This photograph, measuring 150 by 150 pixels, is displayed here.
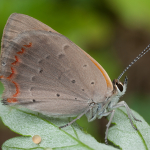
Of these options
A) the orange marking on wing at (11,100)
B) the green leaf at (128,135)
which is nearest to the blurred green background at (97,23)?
the green leaf at (128,135)

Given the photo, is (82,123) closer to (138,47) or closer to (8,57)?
(8,57)

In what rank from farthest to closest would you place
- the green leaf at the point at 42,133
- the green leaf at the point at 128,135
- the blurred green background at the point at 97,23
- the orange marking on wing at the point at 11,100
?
the blurred green background at the point at 97,23, the orange marking on wing at the point at 11,100, the green leaf at the point at 128,135, the green leaf at the point at 42,133

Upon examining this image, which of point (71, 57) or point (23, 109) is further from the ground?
point (71, 57)

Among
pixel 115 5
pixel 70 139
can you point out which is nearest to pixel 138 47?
pixel 115 5

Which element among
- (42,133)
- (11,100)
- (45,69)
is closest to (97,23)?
(45,69)

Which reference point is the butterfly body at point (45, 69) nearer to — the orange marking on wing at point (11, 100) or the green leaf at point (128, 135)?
the orange marking on wing at point (11, 100)
